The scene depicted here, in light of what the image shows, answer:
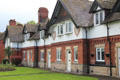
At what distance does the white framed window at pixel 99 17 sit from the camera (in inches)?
798

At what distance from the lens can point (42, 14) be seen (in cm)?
4016

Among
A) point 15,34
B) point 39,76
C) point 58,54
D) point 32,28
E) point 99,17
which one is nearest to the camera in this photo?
point 39,76

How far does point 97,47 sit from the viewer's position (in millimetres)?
20984

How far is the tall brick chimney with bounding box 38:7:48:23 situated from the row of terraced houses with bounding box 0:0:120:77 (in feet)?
21.9

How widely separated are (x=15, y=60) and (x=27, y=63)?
10.6ft

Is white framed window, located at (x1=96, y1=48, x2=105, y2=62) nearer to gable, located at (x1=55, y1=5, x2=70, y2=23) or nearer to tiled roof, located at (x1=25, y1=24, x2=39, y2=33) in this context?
gable, located at (x1=55, y1=5, x2=70, y2=23)

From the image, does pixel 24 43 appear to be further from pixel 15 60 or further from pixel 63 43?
pixel 63 43

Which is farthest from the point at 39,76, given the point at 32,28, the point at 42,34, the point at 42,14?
the point at 42,14

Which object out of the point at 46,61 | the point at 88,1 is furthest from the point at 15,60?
the point at 88,1

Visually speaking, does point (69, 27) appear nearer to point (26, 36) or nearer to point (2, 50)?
point (26, 36)

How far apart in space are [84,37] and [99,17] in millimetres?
2981

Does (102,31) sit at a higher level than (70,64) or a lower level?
higher

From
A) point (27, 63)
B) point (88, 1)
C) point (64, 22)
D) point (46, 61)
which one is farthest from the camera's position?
point (27, 63)

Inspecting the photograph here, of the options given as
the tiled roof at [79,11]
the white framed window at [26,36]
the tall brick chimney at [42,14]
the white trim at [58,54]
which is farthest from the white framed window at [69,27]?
the tall brick chimney at [42,14]
